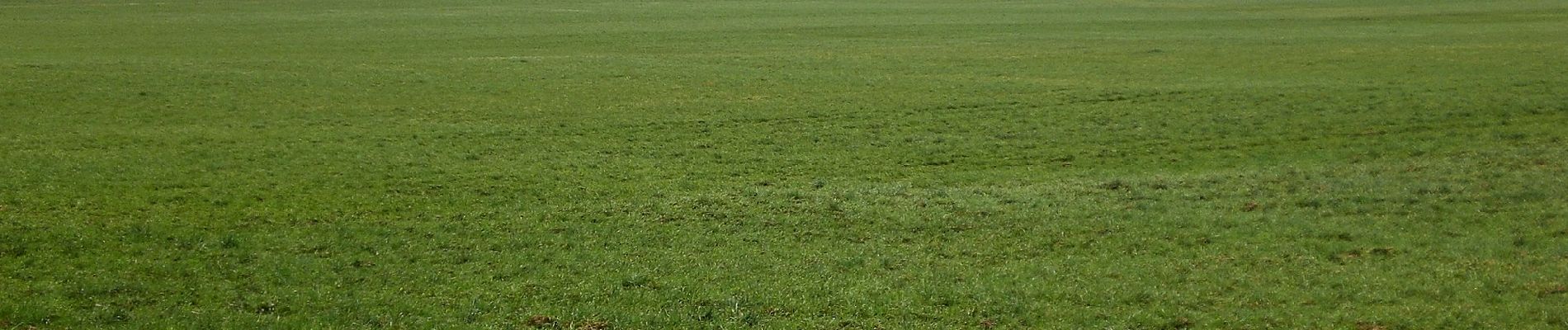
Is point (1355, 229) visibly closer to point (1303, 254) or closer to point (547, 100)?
point (1303, 254)

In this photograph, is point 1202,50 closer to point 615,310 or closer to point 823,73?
point 823,73

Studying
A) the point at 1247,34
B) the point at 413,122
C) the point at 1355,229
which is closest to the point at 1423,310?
the point at 1355,229

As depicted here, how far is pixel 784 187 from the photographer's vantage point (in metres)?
16.5

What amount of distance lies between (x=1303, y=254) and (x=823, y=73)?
61.1 ft

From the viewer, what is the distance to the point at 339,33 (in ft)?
135

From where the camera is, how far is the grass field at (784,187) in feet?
35.6

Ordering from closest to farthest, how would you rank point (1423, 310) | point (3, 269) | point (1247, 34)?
point (1423, 310), point (3, 269), point (1247, 34)

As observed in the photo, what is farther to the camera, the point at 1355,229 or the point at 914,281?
the point at 1355,229

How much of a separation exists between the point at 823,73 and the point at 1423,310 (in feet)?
67.9

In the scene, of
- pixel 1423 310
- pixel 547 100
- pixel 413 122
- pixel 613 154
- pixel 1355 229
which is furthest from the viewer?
pixel 547 100

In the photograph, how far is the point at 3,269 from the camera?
11.5m

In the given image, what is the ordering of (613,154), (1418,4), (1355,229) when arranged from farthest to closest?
1. (1418,4)
2. (613,154)
3. (1355,229)

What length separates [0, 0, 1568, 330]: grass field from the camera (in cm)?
1086

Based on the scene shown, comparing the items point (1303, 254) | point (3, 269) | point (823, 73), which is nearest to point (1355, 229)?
point (1303, 254)
